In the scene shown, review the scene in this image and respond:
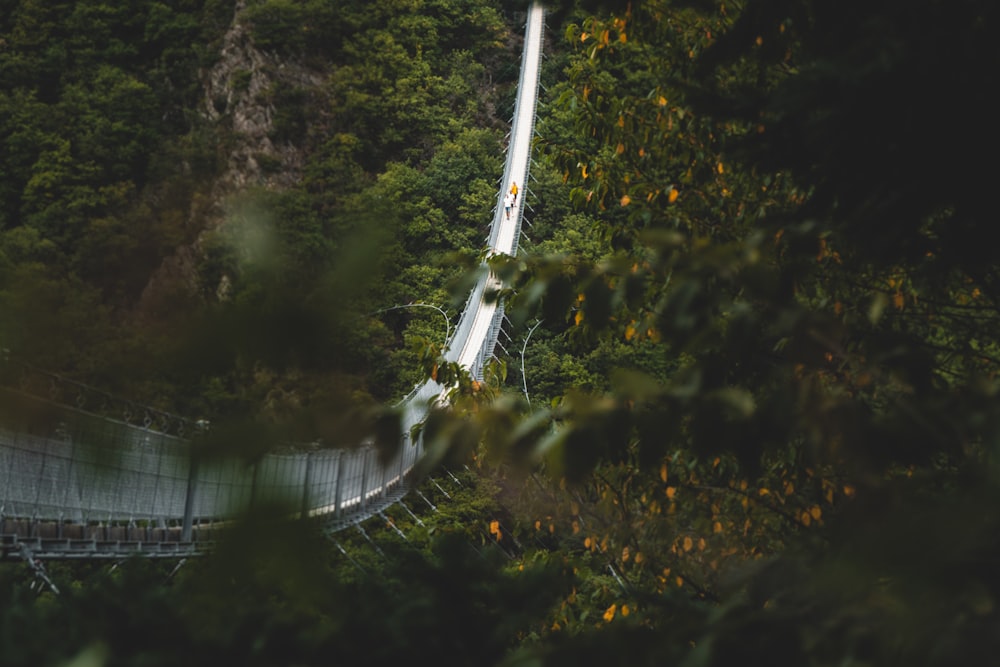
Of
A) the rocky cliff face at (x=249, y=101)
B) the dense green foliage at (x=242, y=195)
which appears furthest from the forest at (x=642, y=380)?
the rocky cliff face at (x=249, y=101)

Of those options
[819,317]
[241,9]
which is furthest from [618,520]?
[241,9]

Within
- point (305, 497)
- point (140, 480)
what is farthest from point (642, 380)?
point (140, 480)

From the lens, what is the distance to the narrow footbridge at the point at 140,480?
924 mm

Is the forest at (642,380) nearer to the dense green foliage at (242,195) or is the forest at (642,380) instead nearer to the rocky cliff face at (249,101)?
the dense green foliage at (242,195)

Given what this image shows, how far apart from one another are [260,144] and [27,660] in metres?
21.9

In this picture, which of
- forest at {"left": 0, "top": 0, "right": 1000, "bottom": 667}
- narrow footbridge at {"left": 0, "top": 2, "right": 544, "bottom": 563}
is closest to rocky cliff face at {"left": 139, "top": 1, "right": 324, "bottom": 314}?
narrow footbridge at {"left": 0, "top": 2, "right": 544, "bottom": 563}

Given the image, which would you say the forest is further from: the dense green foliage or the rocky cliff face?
the rocky cliff face

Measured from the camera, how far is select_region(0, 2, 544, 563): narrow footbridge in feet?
3.03

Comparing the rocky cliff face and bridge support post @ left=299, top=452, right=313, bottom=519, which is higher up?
the rocky cliff face

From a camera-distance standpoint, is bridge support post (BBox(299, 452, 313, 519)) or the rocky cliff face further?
the rocky cliff face

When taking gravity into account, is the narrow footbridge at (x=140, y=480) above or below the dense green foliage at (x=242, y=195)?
below

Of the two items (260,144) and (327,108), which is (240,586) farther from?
(327,108)

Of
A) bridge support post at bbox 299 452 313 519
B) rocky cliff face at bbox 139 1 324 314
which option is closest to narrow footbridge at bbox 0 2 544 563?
bridge support post at bbox 299 452 313 519

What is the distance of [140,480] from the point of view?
5.05 ft
